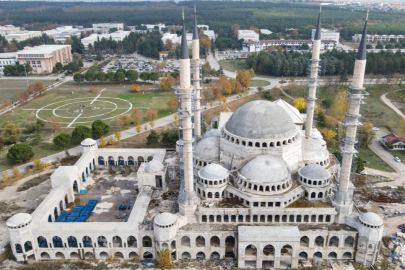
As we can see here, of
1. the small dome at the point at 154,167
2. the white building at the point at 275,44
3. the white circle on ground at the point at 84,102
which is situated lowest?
the white circle on ground at the point at 84,102

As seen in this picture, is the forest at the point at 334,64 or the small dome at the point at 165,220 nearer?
the small dome at the point at 165,220

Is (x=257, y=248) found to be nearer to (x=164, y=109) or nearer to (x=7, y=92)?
(x=164, y=109)

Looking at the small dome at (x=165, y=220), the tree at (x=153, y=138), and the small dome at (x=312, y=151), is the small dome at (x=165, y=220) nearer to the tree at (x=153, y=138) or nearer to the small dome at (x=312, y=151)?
the small dome at (x=312, y=151)

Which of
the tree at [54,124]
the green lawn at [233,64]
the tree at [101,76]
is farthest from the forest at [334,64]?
the tree at [54,124]

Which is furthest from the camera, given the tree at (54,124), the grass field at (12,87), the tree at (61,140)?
the grass field at (12,87)

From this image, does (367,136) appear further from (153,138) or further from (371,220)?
(153,138)

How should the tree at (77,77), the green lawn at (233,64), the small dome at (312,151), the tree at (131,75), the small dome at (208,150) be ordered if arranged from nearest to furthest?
the small dome at (312,151) → the small dome at (208,150) → the tree at (77,77) → the tree at (131,75) → the green lawn at (233,64)
